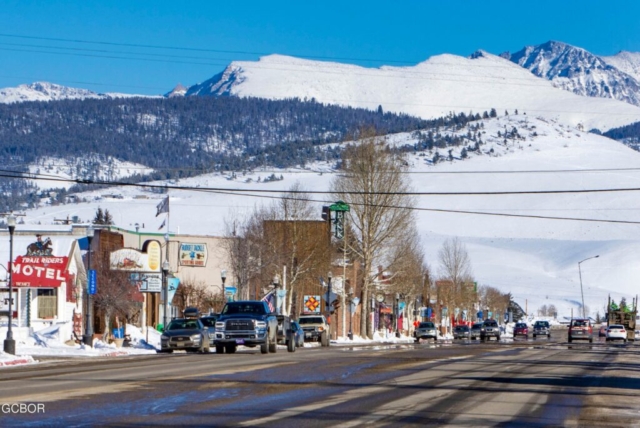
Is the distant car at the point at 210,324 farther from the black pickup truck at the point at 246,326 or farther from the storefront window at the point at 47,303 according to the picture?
the storefront window at the point at 47,303

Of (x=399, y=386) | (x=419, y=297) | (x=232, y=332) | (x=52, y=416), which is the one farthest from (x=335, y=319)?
(x=52, y=416)

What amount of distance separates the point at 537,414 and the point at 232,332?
2562 centimetres

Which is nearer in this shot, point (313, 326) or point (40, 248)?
point (313, 326)

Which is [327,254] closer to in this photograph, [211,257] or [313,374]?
[211,257]

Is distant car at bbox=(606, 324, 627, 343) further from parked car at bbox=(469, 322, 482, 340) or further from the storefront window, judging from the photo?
the storefront window

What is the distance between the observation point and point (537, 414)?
1884 cm

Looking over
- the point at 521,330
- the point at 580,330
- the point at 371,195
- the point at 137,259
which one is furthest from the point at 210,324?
the point at 521,330

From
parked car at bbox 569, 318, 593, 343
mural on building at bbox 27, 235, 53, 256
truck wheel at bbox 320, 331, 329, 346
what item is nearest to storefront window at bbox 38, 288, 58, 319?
mural on building at bbox 27, 235, 53, 256

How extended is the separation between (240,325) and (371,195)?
Answer: 132 ft

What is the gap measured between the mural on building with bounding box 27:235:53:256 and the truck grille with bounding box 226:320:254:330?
2630cm

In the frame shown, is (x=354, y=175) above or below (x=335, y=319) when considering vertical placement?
above

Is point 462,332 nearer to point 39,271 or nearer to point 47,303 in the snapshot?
point 47,303

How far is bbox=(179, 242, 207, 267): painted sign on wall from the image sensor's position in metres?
97.6

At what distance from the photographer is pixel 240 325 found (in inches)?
1708
